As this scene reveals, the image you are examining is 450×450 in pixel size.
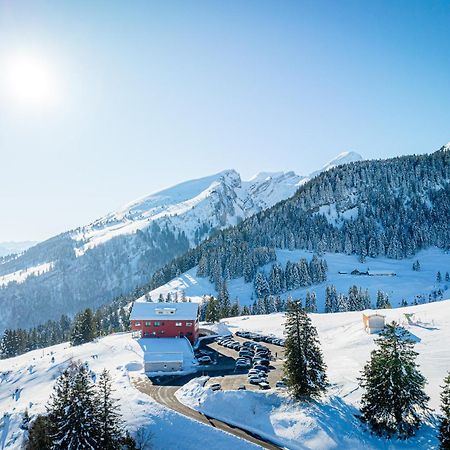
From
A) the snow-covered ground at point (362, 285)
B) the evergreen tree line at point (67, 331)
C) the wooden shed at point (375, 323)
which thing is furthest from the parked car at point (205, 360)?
the snow-covered ground at point (362, 285)

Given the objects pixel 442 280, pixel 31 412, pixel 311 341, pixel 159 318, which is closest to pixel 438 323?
pixel 311 341

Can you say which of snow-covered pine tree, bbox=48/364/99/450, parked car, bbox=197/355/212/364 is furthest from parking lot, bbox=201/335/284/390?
snow-covered pine tree, bbox=48/364/99/450

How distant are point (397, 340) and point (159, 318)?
58.8 metres

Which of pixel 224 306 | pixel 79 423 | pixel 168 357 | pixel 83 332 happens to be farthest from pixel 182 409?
pixel 224 306

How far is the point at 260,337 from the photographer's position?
8762 centimetres

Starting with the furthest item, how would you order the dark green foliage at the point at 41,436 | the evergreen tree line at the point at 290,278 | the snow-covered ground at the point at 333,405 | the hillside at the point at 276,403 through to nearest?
the evergreen tree line at the point at 290,278, the hillside at the point at 276,403, the snow-covered ground at the point at 333,405, the dark green foliage at the point at 41,436

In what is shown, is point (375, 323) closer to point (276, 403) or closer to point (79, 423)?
point (276, 403)

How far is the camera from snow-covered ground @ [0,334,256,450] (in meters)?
41.5

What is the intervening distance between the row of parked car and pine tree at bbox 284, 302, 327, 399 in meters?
35.6

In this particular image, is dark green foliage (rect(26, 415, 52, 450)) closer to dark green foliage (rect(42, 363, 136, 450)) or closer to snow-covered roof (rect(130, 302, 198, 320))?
dark green foliage (rect(42, 363, 136, 450))

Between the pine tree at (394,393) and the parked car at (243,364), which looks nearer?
the pine tree at (394,393)

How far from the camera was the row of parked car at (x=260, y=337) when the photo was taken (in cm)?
8356

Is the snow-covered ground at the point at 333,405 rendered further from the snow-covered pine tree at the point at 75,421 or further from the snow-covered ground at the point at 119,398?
the snow-covered pine tree at the point at 75,421

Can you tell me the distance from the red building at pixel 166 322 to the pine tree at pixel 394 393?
5215cm
